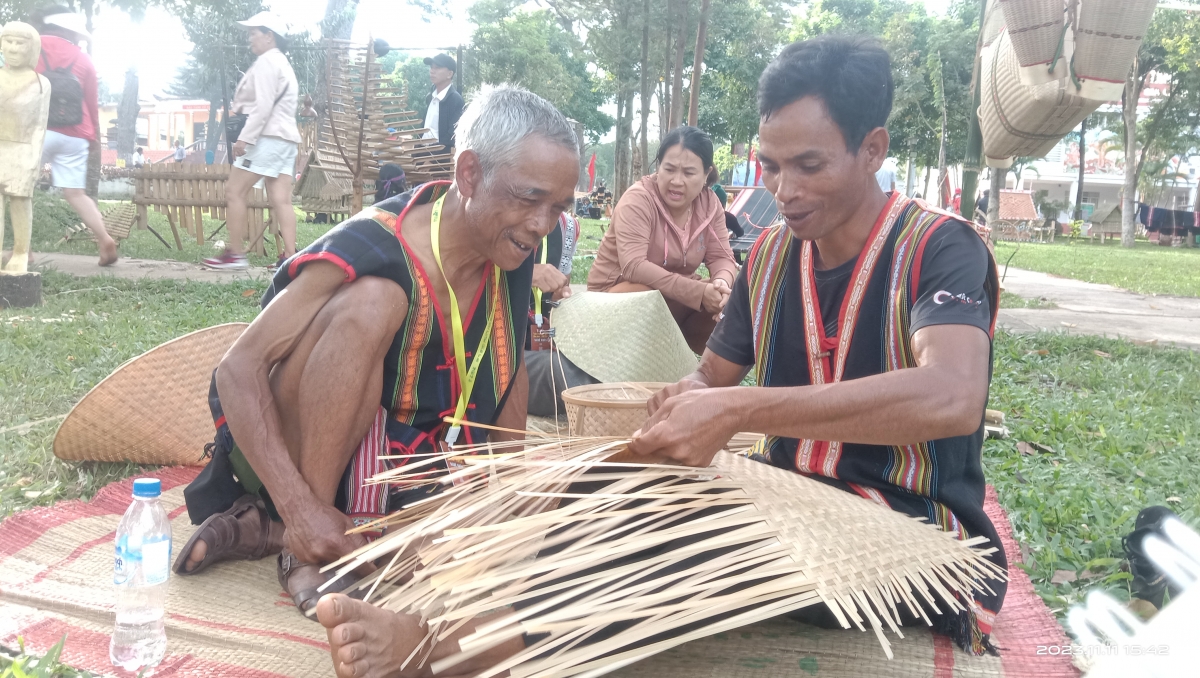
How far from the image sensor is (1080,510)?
8.41 ft

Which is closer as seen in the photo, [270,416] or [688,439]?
[688,439]

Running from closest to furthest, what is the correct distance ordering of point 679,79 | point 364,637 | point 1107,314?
1. point 364,637
2. point 1107,314
3. point 679,79

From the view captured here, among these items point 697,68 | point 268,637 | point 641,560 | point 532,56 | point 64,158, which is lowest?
point 268,637

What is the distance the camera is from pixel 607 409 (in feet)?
8.43

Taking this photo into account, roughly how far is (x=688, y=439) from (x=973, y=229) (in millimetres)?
724

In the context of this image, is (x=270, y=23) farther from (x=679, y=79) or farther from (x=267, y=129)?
(x=679, y=79)

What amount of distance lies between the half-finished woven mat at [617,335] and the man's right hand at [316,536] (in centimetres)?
149

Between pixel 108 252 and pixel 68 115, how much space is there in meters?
1.07

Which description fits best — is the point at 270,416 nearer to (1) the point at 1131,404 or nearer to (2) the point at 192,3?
(1) the point at 1131,404

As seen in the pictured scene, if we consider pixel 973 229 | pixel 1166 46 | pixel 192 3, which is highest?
pixel 1166 46

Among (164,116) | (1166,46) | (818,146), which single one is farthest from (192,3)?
(164,116)

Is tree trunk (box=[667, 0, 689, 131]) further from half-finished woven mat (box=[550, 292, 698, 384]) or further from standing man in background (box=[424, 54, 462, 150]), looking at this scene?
half-finished woven mat (box=[550, 292, 698, 384])

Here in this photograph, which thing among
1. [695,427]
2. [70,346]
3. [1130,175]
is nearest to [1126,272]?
[70,346]

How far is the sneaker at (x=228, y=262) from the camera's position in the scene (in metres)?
7.03
